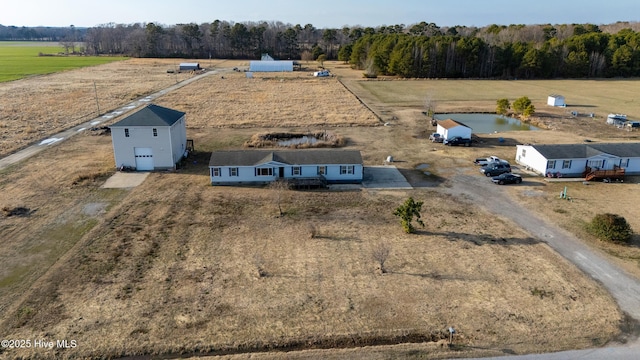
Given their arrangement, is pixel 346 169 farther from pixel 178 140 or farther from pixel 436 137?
pixel 436 137

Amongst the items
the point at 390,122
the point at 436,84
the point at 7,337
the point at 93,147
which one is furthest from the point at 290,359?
the point at 436,84

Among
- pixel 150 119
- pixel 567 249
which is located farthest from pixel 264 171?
pixel 567 249

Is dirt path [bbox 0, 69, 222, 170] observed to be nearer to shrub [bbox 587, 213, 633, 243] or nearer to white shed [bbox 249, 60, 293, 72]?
white shed [bbox 249, 60, 293, 72]

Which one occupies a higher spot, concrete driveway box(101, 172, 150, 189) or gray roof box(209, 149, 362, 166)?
gray roof box(209, 149, 362, 166)

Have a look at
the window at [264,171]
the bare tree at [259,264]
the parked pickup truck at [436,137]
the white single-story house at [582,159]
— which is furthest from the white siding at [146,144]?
the white single-story house at [582,159]

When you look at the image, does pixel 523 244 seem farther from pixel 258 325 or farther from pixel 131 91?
pixel 131 91

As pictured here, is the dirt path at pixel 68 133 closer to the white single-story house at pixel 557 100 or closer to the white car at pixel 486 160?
the white car at pixel 486 160

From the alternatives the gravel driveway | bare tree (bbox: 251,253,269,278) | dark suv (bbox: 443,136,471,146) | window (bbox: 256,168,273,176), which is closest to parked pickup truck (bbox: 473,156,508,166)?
the gravel driveway

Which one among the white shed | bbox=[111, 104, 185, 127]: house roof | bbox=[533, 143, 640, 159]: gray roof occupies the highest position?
the white shed
